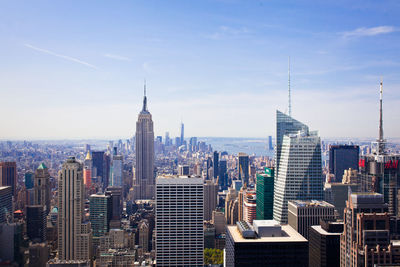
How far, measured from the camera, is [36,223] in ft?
79.9

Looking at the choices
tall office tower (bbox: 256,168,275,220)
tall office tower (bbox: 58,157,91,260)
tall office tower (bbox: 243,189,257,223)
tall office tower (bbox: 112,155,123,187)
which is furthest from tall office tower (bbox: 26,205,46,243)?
tall office tower (bbox: 112,155,123,187)

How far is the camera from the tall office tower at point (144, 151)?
182 ft

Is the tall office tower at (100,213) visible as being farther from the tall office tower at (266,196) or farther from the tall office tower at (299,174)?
the tall office tower at (299,174)


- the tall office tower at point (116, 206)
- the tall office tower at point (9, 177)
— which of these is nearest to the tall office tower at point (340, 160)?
the tall office tower at point (116, 206)

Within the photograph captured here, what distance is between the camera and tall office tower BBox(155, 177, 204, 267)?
21.2 meters

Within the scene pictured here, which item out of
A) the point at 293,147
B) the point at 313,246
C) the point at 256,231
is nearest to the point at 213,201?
the point at 293,147

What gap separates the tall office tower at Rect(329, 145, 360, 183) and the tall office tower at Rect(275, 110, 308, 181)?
43.9ft

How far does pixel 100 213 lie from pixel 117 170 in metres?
19.3

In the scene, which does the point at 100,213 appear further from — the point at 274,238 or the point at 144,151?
the point at 144,151

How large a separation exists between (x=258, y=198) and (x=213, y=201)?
13.6 metres

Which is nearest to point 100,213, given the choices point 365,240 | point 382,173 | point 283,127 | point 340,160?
point 283,127

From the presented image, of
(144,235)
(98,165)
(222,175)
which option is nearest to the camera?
(144,235)

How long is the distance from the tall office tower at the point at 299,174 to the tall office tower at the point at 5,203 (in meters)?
14.8

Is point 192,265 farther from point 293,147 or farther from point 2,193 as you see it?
point 2,193
